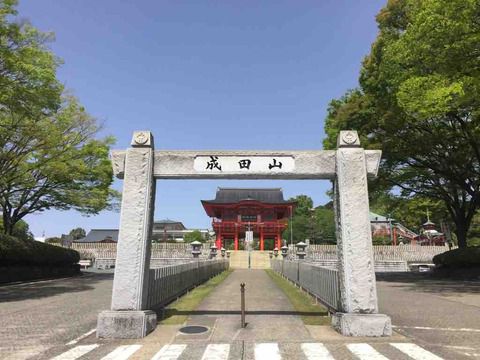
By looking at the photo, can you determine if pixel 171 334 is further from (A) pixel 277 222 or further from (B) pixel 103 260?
(A) pixel 277 222

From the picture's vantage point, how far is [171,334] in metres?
7.18

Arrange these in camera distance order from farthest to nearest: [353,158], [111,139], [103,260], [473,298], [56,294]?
[103,260] < [111,139] < [56,294] < [473,298] < [353,158]

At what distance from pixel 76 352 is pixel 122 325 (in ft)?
3.63

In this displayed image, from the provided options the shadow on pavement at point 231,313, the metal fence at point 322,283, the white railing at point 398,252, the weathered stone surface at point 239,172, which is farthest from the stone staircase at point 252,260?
the weathered stone surface at point 239,172

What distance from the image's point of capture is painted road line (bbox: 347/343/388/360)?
5.59 m

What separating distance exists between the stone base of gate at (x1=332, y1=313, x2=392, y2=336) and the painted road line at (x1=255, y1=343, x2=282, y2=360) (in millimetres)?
1594

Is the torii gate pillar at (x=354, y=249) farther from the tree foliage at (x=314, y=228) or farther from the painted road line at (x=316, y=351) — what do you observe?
the tree foliage at (x=314, y=228)

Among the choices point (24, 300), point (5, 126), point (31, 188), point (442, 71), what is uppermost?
point (442, 71)

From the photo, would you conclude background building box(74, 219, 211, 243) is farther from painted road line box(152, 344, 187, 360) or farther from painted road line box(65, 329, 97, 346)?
painted road line box(152, 344, 187, 360)

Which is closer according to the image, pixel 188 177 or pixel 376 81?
pixel 188 177

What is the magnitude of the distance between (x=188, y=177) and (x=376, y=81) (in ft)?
47.6

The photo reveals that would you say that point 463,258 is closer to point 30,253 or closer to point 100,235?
point 30,253

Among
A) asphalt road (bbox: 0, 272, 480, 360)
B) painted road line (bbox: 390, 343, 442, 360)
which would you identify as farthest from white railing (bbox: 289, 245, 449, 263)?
painted road line (bbox: 390, 343, 442, 360)

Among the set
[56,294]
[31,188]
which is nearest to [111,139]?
[31,188]
